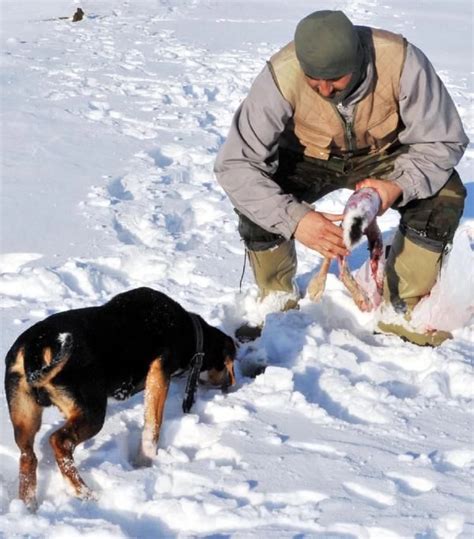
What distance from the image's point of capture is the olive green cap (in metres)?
3.60

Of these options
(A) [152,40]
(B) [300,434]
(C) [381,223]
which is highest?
(B) [300,434]

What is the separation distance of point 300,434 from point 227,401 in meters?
0.42

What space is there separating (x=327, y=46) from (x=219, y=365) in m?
1.51

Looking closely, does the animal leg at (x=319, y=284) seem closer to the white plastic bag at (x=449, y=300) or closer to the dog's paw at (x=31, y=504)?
the white plastic bag at (x=449, y=300)

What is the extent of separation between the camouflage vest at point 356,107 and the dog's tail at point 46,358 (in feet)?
5.60

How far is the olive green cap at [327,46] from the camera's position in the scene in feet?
11.8

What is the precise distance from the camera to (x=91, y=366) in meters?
3.14

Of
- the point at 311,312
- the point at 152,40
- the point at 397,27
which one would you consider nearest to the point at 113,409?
the point at 311,312

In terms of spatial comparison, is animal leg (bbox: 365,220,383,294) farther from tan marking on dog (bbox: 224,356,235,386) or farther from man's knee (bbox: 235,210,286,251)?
tan marking on dog (bbox: 224,356,235,386)

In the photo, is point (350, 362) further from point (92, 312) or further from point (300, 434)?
point (92, 312)

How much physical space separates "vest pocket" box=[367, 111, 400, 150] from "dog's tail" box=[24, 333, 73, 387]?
6.49ft

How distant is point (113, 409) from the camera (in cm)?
359

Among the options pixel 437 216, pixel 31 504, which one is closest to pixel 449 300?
pixel 437 216

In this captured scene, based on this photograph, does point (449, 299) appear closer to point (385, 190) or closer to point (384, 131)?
point (385, 190)
